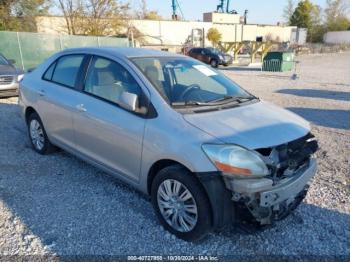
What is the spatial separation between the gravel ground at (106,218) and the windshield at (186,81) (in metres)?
1.26

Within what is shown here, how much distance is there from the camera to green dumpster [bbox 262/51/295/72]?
20.1m

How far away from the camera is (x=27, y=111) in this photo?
193 inches

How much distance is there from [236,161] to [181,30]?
161 ft

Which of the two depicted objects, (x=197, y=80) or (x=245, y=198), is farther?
(x=197, y=80)

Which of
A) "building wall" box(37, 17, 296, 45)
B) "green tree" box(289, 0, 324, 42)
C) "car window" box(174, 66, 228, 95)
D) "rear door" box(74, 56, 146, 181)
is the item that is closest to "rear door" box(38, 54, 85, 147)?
"rear door" box(74, 56, 146, 181)

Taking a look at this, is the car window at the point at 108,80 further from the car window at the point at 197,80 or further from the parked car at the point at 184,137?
the car window at the point at 197,80

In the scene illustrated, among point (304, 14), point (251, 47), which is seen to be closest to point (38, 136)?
point (251, 47)

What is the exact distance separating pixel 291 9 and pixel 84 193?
75.2m

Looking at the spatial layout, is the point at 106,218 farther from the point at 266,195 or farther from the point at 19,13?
the point at 19,13

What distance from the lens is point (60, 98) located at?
401cm

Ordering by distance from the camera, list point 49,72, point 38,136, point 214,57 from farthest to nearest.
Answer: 1. point 214,57
2. point 38,136
3. point 49,72

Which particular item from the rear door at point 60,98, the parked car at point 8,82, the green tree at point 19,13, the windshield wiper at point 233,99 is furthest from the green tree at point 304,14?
the rear door at point 60,98

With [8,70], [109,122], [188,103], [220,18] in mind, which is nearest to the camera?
[188,103]

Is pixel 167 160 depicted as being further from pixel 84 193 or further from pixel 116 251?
pixel 84 193
